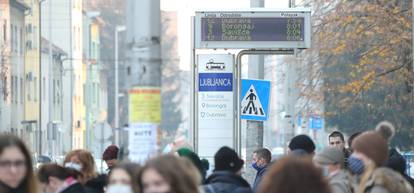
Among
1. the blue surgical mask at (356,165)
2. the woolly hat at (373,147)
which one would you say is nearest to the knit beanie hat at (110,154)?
the blue surgical mask at (356,165)

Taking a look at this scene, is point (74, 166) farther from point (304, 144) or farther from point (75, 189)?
point (304, 144)

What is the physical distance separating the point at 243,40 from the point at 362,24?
46.0ft

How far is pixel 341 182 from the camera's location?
35.8 ft

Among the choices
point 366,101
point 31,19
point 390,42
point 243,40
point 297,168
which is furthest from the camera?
point 31,19

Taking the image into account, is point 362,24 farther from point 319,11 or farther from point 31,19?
point 31,19

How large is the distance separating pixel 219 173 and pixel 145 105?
84.1 inches

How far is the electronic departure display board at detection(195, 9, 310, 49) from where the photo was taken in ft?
65.8

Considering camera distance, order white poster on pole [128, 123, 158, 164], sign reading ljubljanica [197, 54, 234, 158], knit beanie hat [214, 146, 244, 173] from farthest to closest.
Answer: sign reading ljubljanica [197, 54, 234, 158] → knit beanie hat [214, 146, 244, 173] → white poster on pole [128, 123, 158, 164]

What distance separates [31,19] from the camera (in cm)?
8306

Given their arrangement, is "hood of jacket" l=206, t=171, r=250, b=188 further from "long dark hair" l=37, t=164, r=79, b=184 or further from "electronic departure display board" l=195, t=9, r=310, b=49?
"electronic departure display board" l=195, t=9, r=310, b=49

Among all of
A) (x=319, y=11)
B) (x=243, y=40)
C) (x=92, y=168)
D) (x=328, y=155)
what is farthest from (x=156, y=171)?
(x=319, y=11)

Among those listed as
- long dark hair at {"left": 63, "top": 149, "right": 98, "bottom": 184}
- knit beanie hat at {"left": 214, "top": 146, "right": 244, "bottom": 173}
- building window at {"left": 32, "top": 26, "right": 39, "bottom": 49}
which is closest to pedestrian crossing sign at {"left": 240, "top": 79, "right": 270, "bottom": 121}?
long dark hair at {"left": 63, "top": 149, "right": 98, "bottom": 184}

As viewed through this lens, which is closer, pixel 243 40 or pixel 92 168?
pixel 92 168

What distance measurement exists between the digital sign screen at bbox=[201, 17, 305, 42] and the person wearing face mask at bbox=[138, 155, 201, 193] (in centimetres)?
1223
